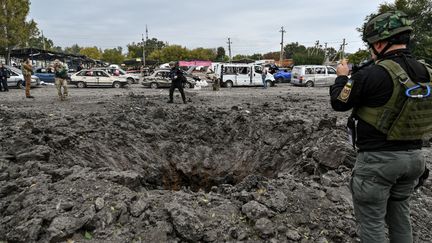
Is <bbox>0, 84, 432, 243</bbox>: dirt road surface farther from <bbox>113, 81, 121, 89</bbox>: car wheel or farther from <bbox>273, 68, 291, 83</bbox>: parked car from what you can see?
<bbox>273, 68, 291, 83</bbox>: parked car

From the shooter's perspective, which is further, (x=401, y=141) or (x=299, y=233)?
(x=299, y=233)

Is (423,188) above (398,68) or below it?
below

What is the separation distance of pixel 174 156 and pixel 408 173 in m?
6.49

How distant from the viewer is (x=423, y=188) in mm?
4375

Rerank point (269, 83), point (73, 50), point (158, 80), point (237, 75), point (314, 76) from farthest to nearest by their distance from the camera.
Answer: point (73, 50)
point (269, 83)
point (314, 76)
point (237, 75)
point (158, 80)

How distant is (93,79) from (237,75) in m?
10.1

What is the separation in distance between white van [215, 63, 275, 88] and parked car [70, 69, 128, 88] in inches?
282

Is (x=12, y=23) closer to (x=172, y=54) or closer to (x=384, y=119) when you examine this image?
(x=384, y=119)

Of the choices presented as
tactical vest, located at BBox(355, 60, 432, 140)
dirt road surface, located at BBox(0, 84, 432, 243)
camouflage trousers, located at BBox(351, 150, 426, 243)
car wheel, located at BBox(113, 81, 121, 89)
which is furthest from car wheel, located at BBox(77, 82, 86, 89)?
tactical vest, located at BBox(355, 60, 432, 140)

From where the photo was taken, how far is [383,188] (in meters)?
2.27

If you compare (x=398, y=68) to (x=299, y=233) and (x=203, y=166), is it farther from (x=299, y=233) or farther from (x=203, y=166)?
(x=203, y=166)

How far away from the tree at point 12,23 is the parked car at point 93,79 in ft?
33.4

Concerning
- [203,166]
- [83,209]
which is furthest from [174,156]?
[83,209]

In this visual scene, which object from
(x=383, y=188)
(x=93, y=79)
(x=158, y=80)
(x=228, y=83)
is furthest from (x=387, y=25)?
(x=93, y=79)
